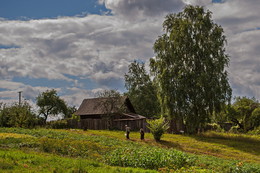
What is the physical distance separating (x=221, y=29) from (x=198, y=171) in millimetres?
33667

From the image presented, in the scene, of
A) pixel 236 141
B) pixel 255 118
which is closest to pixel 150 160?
pixel 236 141

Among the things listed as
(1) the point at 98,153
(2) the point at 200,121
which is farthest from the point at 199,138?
(1) the point at 98,153

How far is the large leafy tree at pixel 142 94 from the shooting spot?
68.1 meters

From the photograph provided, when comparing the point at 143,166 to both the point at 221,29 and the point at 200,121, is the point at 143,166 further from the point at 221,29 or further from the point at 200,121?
the point at 221,29

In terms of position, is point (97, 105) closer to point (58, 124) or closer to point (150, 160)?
point (58, 124)

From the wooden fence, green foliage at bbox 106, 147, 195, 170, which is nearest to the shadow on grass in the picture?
the wooden fence

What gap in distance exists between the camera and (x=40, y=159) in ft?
42.6

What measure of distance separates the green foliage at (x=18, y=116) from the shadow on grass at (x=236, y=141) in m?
22.1

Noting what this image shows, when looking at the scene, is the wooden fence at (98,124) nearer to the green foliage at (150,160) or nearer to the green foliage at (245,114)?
the green foliage at (245,114)

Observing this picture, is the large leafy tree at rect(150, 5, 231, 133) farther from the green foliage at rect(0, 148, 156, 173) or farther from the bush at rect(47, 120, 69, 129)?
the green foliage at rect(0, 148, 156, 173)

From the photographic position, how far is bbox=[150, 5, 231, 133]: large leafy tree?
134 feet

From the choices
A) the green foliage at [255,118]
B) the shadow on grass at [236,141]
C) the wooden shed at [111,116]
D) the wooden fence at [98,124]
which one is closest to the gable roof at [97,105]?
the wooden shed at [111,116]

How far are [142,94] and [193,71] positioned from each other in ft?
90.4

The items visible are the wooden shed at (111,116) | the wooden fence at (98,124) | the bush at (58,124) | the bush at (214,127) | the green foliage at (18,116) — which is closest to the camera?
the green foliage at (18,116)
